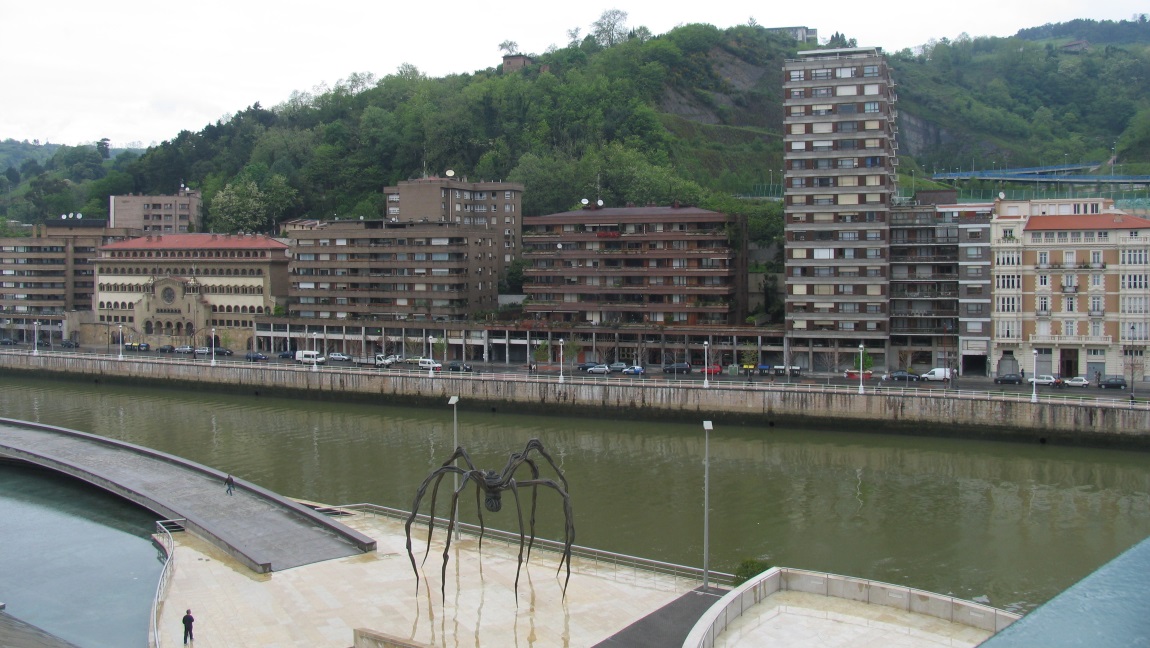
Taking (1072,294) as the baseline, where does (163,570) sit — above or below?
below

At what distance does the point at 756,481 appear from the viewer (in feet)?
162

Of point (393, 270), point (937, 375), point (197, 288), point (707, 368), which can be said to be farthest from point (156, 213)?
point (937, 375)

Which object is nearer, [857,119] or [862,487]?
[862,487]

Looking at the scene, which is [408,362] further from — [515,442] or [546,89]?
[546,89]

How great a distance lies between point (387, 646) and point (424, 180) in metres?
86.2

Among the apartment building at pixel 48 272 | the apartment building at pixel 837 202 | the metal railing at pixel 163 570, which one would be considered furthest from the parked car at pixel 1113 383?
the apartment building at pixel 48 272

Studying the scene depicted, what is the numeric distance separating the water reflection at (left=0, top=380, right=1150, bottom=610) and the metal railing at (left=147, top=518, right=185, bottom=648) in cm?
1010

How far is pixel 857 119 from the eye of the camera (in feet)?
247

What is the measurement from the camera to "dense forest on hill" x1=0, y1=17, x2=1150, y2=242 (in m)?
125

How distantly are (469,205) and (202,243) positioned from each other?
92.4ft

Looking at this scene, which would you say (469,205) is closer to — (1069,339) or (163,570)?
(1069,339)

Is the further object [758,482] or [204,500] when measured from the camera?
→ [758,482]

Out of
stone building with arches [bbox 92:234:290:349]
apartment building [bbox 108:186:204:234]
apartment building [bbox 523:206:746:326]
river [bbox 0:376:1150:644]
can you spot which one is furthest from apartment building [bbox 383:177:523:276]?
apartment building [bbox 108:186:204:234]

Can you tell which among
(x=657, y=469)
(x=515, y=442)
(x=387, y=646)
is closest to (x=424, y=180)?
(x=515, y=442)
